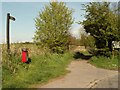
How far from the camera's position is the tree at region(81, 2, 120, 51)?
921 inches

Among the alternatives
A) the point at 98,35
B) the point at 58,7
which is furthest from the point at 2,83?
the point at 58,7

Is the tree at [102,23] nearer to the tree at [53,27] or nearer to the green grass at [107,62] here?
the green grass at [107,62]

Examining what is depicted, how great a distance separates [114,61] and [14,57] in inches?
439

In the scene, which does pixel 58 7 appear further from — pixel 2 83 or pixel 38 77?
pixel 2 83

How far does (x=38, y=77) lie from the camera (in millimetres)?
11836

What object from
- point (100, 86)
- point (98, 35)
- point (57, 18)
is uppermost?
point (57, 18)

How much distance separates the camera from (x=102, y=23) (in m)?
24.0

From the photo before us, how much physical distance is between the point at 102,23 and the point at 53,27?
5954 millimetres

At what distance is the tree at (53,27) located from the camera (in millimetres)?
27734

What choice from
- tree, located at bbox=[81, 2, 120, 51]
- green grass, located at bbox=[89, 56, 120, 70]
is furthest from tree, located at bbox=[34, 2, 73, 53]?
green grass, located at bbox=[89, 56, 120, 70]

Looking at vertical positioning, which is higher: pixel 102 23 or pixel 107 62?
pixel 102 23

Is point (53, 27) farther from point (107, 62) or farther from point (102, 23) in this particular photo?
point (107, 62)

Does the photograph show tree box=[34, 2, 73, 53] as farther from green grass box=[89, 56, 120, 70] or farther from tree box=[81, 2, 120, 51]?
green grass box=[89, 56, 120, 70]

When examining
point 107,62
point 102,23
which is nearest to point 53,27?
point 102,23
